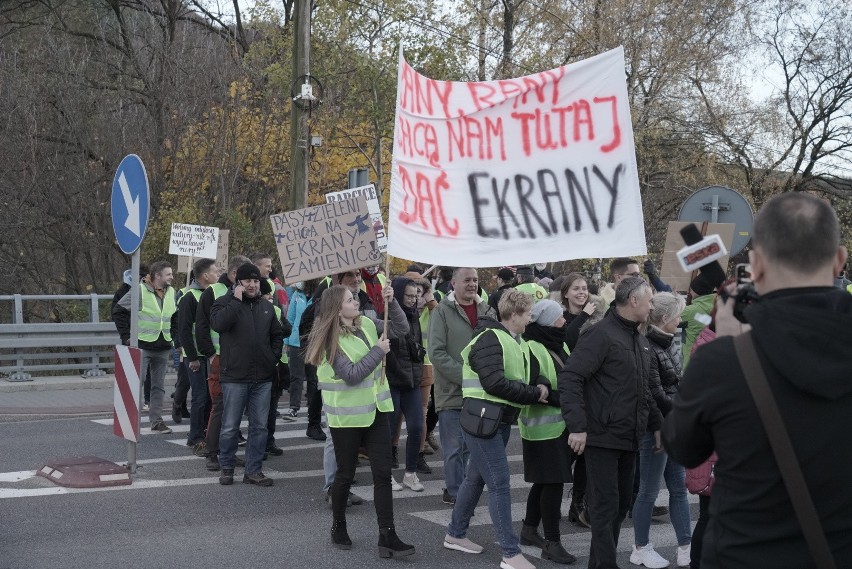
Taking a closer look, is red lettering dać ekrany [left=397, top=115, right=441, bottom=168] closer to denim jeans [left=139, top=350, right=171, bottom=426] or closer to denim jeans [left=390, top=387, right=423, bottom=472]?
denim jeans [left=390, top=387, right=423, bottom=472]

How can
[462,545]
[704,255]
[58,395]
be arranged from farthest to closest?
[58,395] → [462,545] → [704,255]

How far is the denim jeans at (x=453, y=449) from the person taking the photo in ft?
26.2

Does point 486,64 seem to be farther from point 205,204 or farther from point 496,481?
point 496,481

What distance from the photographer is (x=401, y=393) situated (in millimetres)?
9047

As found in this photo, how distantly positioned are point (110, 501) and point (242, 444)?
107 inches

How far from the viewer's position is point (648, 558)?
21.6 feet

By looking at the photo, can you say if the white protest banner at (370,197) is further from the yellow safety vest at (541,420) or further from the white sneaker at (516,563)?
the white sneaker at (516,563)

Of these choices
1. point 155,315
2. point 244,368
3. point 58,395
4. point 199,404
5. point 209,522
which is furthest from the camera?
point 58,395

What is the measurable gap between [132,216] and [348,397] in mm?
3113

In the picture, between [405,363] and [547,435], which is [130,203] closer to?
[405,363]

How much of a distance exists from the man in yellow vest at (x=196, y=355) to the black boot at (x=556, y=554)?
4.35 meters

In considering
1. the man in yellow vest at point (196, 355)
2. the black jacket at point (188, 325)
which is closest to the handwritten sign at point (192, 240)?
the man in yellow vest at point (196, 355)

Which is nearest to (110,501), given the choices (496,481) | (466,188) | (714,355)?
(496,481)

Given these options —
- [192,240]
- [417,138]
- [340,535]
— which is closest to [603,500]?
[340,535]
